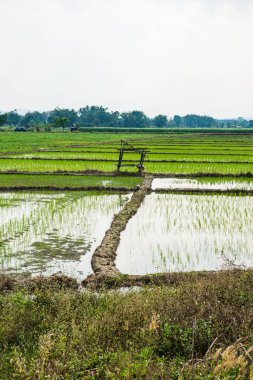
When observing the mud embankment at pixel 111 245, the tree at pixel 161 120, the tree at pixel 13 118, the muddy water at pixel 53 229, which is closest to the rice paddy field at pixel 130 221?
the muddy water at pixel 53 229

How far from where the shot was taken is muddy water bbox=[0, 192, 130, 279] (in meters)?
7.35

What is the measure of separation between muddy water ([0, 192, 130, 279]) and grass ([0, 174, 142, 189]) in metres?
1.12

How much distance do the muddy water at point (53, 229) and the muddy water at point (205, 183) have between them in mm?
2450

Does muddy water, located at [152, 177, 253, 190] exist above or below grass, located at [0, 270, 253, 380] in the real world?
above

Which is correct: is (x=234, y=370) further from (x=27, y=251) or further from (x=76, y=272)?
(x=27, y=251)

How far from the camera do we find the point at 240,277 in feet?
18.1

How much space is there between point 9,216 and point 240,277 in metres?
6.57

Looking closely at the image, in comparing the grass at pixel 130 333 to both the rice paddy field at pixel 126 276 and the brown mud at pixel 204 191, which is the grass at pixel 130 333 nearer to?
the rice paddy field at pixel 126 276

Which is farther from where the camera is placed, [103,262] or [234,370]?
[103,262]

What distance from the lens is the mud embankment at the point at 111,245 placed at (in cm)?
681

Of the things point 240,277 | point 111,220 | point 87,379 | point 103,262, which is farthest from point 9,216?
point 87,379

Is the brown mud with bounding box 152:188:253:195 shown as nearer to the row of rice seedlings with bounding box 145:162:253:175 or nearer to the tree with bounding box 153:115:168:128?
the row of rice seedlings with bounding box 145:162:253:175

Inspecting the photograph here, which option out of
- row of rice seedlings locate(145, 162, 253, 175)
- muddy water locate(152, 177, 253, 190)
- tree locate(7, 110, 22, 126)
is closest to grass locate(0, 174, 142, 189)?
muddy water locate(152, 177, 253, 190)

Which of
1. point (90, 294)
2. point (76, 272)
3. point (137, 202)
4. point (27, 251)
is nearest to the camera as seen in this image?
point (90, 294)
